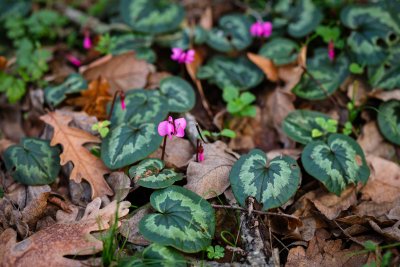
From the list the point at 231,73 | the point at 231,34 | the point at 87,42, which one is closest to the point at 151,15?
the point at 87,42

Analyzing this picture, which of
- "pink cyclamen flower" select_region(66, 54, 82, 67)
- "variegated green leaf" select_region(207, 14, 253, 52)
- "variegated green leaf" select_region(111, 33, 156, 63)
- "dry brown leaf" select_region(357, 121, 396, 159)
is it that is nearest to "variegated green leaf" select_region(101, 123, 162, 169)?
"variegated green leaf" select_region(111, 33, 156, 63)

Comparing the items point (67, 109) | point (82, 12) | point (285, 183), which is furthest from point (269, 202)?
point (82, 12)

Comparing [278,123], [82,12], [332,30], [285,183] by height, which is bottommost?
[278,123]

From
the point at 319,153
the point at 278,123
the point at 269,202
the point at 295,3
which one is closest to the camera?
the point at 269,202

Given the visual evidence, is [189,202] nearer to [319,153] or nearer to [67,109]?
[319,153]

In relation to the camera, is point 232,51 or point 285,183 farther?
point 232,51

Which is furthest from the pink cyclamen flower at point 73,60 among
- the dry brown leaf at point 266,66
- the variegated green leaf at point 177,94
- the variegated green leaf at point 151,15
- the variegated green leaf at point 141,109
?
the dry brown leaf at point 266,66

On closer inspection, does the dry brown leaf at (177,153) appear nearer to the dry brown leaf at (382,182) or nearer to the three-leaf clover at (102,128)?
the three-leaf clover at (102,128)

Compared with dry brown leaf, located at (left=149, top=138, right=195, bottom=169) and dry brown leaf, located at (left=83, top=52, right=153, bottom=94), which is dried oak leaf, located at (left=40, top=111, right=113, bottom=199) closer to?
dry brown leaf, located at (left=149, top=138, right=195, bottom=169)
